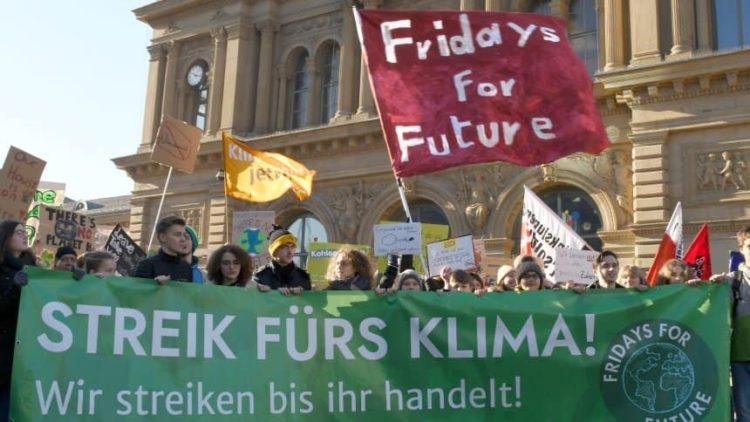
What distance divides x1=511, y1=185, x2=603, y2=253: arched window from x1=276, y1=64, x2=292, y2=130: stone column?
10856 millimetres

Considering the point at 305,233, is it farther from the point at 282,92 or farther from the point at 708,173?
the point at 708,173

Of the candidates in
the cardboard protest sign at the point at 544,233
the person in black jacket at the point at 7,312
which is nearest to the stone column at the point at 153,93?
the cardboard protest sign at the point at 544,233

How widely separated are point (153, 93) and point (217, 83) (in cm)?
385

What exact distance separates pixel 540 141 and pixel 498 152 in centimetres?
42

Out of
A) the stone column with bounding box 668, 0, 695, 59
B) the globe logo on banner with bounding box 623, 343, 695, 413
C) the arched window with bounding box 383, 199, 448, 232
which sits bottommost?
the globe logo on banner with bounding box 623, 343, 695, 413

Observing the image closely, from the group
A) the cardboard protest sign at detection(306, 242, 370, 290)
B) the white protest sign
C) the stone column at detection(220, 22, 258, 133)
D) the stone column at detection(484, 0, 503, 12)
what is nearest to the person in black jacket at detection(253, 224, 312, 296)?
the white protest sign

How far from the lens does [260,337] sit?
5.63 metres

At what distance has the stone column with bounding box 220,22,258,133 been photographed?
94.7 ft

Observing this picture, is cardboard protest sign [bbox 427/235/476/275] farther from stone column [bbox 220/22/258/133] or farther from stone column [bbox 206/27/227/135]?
stone column [bbox 206/27/227/135]

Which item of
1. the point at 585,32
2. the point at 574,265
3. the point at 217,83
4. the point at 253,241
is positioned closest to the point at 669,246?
the point at 574,265

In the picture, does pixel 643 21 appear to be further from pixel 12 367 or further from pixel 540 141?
pixel 12 367

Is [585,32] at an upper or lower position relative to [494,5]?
lower

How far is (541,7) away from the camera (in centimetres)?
2412

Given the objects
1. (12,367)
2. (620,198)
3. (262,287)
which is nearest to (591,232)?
(620,198)
